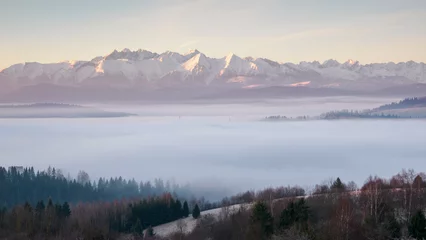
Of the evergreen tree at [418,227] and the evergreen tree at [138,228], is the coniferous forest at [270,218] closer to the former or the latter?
the evergreen tree at [418,227]

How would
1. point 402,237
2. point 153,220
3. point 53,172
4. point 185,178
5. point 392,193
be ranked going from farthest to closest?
point 185,178 → point 53,172 → point 153,220 → point 392,193 → point 402,237

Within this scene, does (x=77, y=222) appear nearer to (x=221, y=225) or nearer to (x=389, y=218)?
(x=221, y=225)

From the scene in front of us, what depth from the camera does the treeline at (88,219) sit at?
3562 centimetres

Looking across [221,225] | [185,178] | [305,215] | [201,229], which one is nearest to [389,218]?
[305,215]

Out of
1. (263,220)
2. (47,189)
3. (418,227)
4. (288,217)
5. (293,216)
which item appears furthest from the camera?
(47,189)

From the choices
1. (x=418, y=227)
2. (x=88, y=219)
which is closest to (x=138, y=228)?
(x=88, y=219)

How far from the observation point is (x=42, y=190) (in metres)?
87.8

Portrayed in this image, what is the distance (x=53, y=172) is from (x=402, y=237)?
3326 inches

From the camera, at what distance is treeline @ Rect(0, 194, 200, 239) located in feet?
117

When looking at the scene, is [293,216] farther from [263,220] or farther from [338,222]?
[338,222]

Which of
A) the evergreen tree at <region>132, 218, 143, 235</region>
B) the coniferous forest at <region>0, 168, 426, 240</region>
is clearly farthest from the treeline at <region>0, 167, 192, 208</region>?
the evergreen tree at <region>132, 218, 143, 235</region>

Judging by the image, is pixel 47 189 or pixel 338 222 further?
pixel 47 189

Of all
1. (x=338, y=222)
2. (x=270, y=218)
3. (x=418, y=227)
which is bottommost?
(x=418, y=227)

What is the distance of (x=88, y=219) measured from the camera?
45.7 m
